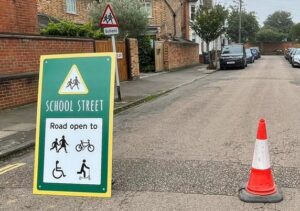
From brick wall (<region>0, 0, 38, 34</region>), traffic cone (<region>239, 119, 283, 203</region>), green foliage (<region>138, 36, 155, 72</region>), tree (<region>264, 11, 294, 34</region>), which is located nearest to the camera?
traffic cone (<region>239, 119, 283, 203</region>)

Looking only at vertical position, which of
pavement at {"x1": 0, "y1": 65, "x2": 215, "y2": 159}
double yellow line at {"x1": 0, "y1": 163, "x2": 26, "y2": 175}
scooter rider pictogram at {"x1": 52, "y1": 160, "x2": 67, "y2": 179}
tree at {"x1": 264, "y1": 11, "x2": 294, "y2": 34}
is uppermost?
tree at {"x1": 264, "y1": 11, "x2": 294, "y2": 34}

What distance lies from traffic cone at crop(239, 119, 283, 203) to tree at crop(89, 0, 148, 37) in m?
21.1

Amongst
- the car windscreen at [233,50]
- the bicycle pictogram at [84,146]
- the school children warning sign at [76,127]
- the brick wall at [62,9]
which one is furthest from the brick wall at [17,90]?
the car windscreen at [233,50]

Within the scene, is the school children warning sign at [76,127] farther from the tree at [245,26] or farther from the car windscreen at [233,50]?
the tree at [245,26]

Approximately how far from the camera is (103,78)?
16.8 ft

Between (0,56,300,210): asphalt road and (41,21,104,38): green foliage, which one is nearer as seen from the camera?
(0,56,300,210): asphalt road

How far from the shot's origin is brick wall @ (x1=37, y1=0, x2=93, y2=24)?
26017 mm

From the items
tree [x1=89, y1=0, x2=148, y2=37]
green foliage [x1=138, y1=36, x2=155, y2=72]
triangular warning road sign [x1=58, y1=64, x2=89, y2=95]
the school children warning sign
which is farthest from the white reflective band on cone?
green foliage [x1=138, y1=36, x2=155, y2=72]

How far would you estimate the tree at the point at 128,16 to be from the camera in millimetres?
25156

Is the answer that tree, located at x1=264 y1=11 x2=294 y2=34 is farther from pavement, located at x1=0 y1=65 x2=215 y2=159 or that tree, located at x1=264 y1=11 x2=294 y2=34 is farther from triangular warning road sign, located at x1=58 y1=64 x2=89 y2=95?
triangular warning road sign, located at x1=58 y1=64 x2=89 y2=95

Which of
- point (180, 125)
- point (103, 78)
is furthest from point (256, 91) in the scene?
point (103, 78)

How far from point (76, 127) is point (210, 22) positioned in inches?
1076

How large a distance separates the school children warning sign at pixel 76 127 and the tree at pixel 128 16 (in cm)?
2030

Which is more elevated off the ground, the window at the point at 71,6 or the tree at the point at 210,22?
the window at the point at 71,6
